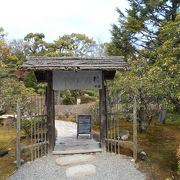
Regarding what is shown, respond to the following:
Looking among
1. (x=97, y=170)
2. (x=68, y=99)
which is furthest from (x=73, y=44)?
(x=97, y=170)

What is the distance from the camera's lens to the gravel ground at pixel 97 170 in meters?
A: 8.30

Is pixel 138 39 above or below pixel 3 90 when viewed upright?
above

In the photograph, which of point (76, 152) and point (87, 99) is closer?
point (76, 152)

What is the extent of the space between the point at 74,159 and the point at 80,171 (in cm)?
108

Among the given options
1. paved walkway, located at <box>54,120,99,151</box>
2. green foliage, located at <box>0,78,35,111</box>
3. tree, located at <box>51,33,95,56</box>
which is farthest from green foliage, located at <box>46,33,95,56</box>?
paved walkway, located at <box>54,120,99,151</box>

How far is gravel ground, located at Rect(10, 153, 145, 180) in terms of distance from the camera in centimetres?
830

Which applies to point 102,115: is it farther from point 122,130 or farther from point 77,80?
point 122,130

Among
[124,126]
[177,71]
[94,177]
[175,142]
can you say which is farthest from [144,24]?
[94,177]

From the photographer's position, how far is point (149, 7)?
57.1ft

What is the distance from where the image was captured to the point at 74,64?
10297 mm

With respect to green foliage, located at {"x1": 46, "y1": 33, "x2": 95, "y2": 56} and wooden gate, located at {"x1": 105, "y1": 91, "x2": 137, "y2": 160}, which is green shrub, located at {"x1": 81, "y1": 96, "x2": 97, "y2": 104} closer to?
green foliage, located at {"x1": 46, "y1": 33, "x2": 95, "y2": 56}

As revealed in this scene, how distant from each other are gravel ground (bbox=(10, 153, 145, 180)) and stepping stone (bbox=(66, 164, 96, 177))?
120mm

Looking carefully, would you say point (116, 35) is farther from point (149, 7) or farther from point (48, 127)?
point (48, 127)

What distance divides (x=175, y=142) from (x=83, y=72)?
195 inches
